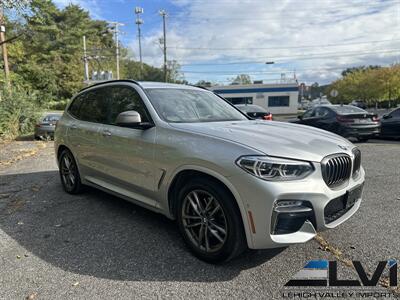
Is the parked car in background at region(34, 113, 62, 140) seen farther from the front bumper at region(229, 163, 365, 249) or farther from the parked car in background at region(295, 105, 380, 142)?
the front bumper at region(229, 163, 365, 249)

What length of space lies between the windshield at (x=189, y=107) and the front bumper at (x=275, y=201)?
1.33 metres

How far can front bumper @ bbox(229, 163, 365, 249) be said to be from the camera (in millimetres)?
2721

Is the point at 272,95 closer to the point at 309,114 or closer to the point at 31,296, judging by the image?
the point at 309,114

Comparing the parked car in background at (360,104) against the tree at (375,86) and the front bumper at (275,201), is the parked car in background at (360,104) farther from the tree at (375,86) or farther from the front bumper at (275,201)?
the front bumper at (275,201)

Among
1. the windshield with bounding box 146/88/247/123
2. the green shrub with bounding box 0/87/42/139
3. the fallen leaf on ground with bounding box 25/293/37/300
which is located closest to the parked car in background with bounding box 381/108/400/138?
the windshield with bounding box 146/88/247/123

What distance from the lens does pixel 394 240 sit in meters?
3.65

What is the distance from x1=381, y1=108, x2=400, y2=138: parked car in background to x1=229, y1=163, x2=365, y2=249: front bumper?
1116 cm

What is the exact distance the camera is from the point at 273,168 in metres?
2.78

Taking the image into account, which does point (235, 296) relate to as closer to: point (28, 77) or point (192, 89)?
point (192, 89)

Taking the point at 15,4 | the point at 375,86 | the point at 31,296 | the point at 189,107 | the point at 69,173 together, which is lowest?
the point at 31,296

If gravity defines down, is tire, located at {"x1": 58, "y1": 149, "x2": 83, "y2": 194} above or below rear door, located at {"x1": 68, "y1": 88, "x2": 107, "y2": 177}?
below

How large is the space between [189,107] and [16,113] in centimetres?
1582

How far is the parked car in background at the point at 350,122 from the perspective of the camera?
38.4 ft

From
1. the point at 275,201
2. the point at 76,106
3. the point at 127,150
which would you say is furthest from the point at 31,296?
the point at 76,106
